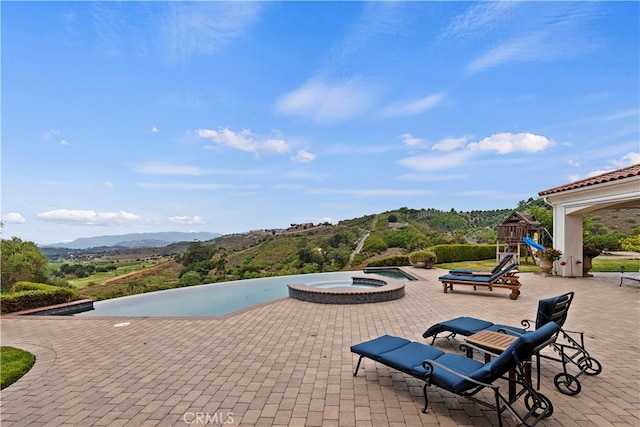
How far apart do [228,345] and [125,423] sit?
7.16 ft

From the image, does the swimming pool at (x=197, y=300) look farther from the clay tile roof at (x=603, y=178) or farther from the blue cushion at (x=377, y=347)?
the clay tile roof at (x=603, y=178)

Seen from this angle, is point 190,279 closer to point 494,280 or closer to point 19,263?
point 19,263

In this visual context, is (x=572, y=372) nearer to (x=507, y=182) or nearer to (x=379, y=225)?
(x=507, y=182)

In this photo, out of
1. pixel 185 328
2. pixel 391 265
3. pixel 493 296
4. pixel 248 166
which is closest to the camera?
pixel 185 328

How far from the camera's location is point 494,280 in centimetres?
903

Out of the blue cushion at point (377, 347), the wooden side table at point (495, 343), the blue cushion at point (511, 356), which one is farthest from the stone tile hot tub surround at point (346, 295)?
the blue cushion at point (511, 356)

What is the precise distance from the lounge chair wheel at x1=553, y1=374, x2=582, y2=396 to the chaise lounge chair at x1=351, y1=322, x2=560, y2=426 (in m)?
0.48

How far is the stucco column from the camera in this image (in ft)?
38.8

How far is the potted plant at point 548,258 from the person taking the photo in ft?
39.2

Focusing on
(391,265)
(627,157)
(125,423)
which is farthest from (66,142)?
(627,157)

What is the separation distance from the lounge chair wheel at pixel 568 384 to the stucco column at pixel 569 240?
34.3ft

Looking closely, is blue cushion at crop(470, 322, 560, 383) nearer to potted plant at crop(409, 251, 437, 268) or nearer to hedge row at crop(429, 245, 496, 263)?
potted plant at crop(409, 251, 437, 268)

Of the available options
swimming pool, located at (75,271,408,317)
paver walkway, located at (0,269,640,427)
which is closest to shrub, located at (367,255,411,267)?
swimming pool, located at (75,271,408,317)

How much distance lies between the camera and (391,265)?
17031mm
